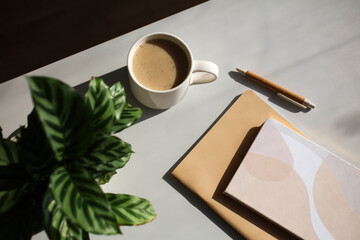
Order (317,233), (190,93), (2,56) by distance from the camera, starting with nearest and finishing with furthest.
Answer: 1. (317,233)
2. (190,93)
3. (2,56)

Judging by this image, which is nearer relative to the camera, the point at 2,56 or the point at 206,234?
the point at 206,234

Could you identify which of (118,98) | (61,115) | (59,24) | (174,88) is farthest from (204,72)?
(59,24)

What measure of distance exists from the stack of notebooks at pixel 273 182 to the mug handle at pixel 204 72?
10 cm

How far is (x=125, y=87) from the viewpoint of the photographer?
0.65 m

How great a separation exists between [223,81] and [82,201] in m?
0.44

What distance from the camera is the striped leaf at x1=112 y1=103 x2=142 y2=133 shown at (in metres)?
0.45

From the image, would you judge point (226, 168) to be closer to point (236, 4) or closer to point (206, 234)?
point (206, 234)

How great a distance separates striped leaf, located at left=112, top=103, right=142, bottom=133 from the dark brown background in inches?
25.6

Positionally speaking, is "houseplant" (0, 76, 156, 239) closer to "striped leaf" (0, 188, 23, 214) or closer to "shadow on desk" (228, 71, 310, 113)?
"striped leaf" (0, 188, 23, 214)

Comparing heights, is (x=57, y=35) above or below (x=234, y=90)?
above

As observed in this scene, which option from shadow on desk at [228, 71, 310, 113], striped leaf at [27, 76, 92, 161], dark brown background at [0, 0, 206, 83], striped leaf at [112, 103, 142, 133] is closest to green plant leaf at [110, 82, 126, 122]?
striped leaf at [112, 103, 142, 133]

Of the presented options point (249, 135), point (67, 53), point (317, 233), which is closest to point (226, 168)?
point (249, 135)

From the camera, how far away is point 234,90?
2.20ft

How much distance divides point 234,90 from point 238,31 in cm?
14
